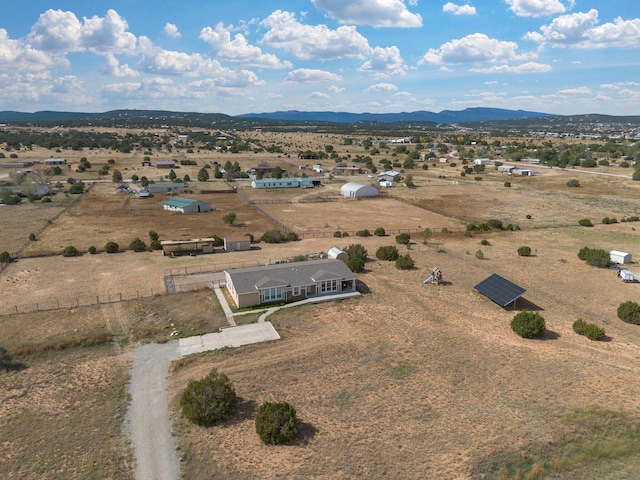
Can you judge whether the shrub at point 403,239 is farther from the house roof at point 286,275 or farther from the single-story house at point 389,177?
the single-story house at point 389,177

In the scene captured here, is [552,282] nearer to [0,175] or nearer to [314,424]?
[314,424]

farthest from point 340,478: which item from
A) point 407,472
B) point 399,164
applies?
point 399,164

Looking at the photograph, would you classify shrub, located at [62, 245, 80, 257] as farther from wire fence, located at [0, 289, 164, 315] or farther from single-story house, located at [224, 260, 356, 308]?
single-story house, located at [224, 260, 356, 308]

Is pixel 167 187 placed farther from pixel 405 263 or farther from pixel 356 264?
pixel 405 263

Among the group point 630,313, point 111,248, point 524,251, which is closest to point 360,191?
point 524,251

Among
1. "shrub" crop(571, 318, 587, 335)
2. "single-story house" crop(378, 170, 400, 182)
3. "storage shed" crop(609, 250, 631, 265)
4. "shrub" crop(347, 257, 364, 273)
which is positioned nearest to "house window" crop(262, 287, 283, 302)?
"shrub" crop(347, 257, 364, 273)
